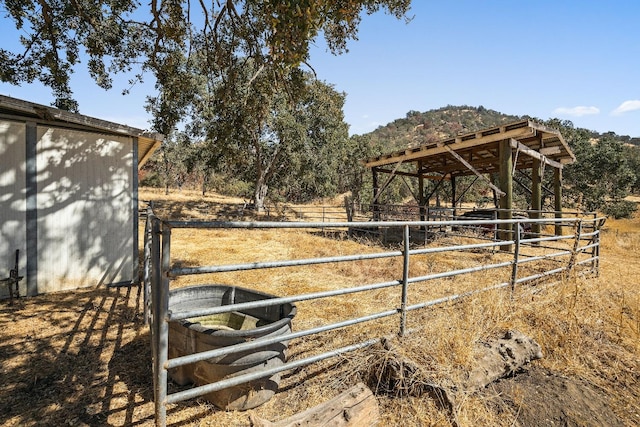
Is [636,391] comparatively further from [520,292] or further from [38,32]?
[38,32]

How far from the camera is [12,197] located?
5.45 metres

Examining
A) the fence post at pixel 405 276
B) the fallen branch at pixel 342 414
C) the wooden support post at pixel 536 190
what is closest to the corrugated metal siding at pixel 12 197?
the fallen branch at pixel 342 414

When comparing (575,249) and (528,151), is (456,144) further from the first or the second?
(575,249)

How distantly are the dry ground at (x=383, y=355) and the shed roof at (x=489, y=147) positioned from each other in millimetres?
4318

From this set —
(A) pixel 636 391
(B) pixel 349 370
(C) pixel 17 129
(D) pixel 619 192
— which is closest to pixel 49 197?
(C) pixel 17 129

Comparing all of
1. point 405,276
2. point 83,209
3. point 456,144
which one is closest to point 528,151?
point 456,144

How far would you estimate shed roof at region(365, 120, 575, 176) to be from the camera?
8422 millimetres

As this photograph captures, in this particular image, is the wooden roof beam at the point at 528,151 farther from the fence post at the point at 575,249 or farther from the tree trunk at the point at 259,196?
the tree trunk at the point at 259,196

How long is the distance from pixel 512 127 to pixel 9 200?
10.6 metres

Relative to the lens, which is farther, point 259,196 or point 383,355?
point 259,196

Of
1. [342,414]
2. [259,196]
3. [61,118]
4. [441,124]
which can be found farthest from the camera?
[441,124]

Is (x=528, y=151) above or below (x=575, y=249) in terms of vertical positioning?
above

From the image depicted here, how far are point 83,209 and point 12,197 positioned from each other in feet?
3.29

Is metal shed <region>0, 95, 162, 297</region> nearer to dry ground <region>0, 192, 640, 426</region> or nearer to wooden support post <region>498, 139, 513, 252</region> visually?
dry ground <region>0, 192, 640, 426</region>
